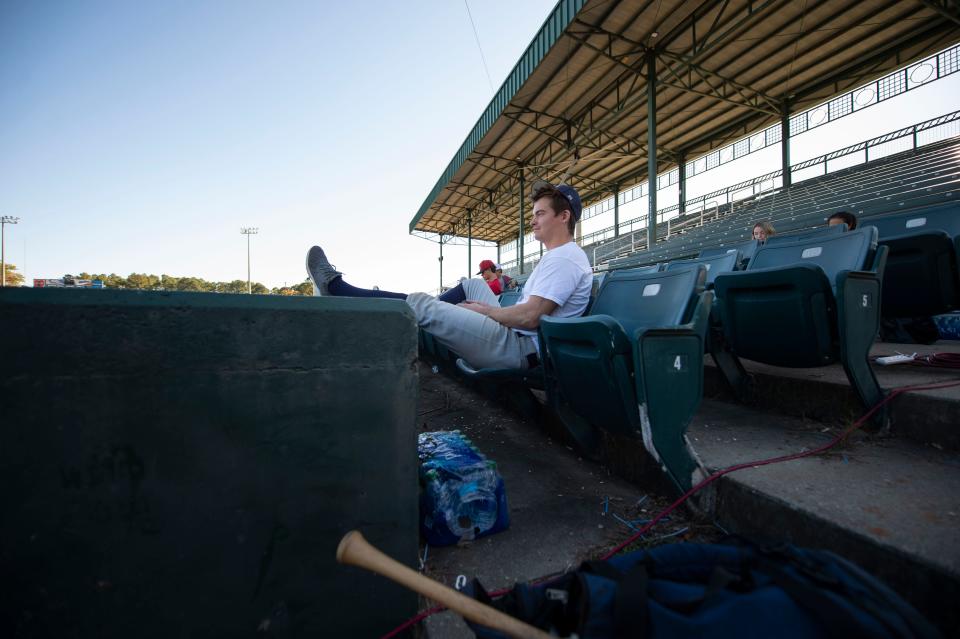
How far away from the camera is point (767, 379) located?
218 centimetres

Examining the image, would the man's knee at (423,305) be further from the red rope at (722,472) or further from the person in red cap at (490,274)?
the person in red cap at (490,274)

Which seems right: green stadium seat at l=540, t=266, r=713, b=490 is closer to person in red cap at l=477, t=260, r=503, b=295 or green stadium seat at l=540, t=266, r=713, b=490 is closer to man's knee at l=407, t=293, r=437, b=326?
man's knee at l=407, t=293, r=437, b=326

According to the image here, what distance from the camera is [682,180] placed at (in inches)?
602

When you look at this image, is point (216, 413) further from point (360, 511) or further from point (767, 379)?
point (767, 379)

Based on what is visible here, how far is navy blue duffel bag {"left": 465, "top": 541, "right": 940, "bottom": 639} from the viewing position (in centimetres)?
61

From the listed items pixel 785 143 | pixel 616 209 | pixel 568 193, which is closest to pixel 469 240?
pixel 616 209

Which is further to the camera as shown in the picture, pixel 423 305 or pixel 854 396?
pixel 423 305

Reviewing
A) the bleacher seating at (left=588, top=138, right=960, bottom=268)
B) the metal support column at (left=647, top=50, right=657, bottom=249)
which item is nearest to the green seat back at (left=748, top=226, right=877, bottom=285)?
the bleacher seating at (left=588, top=138, right=960, bottom=268)

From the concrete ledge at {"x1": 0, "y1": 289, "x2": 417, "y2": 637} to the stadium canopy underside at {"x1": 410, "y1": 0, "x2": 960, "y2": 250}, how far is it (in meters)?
8.84

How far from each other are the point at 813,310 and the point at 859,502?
926 mm

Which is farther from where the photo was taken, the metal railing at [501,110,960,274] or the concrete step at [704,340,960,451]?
the metal railing at [501,110,960,274]

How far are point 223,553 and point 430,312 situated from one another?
1.34 m

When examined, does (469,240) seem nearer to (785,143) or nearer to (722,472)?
(785,143)

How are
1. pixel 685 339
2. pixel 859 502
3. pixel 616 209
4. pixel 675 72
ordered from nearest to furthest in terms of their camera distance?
pixel 859 502
pixel 685 339
pixel 675 72
pixel 616 209
